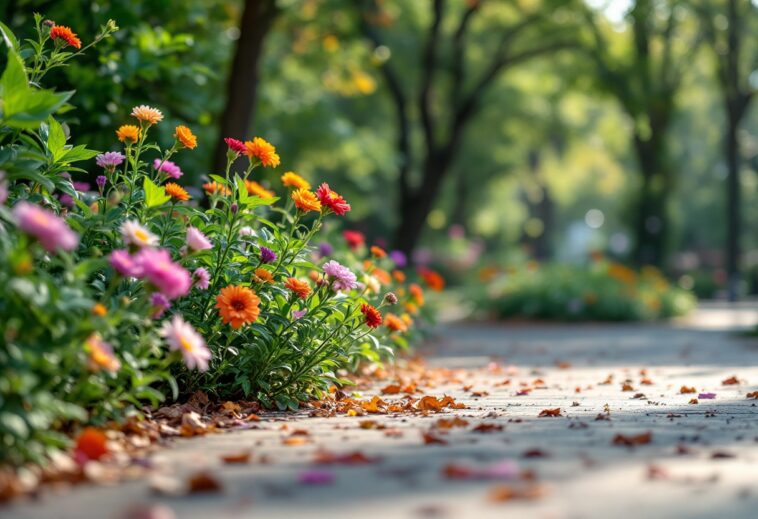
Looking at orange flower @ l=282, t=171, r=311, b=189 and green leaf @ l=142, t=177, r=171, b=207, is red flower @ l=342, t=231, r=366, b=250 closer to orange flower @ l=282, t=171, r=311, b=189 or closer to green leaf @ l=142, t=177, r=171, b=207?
orange flower @ l=282, t=171, r=311, b=189

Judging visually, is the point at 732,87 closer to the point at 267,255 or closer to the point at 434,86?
the point at 434,86

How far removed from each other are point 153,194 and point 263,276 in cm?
69

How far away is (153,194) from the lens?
4.22 metres

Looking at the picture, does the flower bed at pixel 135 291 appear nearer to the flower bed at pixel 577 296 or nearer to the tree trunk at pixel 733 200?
the flower bed at pixel 577 296

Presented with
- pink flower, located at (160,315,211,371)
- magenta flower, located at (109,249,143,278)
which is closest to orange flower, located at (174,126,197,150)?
magenta flower, located at (109,249,143,278)

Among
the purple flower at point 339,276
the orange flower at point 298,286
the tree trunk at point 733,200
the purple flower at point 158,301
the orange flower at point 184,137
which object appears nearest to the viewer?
the purple flower at point 158,301

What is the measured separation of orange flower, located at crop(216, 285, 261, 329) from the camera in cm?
390

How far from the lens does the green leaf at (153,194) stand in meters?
4.20

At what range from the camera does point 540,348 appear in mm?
11242

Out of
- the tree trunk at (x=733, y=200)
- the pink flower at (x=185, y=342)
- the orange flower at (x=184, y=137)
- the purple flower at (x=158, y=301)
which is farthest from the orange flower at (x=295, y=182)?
the tree trunk at (x=733, y=200)

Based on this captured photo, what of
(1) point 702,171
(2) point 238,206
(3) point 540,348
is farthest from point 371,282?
(1) point 702,171

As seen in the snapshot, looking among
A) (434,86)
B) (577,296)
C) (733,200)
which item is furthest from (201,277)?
(733,200)

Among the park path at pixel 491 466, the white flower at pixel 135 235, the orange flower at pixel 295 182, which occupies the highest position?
the orange flower at pixel 295 182

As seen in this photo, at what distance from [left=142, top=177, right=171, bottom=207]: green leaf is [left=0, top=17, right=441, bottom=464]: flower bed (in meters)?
0.01
